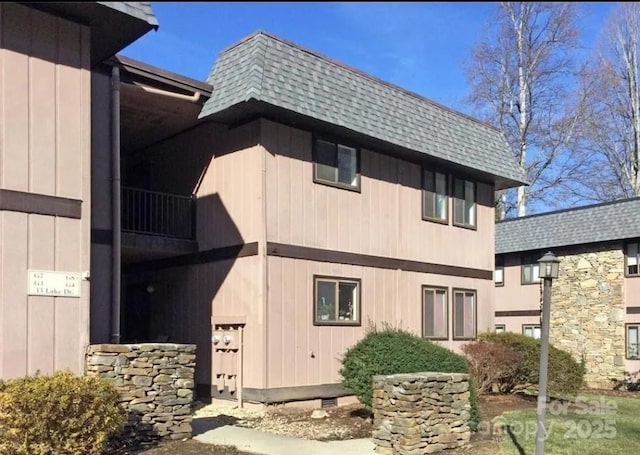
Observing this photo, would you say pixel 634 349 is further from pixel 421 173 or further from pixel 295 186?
pixel 295 186

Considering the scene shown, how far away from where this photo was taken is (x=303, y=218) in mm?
13414

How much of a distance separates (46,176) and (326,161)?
21.3 feet

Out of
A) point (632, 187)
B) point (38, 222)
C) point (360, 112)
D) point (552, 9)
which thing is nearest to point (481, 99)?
point (552, 9)

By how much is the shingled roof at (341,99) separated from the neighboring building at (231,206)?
1.9 inches

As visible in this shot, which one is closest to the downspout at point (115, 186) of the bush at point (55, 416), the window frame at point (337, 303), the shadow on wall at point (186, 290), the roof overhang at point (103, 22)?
the roof overhang at point (103, 22)

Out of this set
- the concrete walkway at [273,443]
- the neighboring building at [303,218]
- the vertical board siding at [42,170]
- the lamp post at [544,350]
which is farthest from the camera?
the neighboring building at [303,218]

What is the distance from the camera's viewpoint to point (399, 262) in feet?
51.2

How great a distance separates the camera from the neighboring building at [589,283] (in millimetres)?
22422

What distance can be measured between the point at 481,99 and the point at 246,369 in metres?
21.9

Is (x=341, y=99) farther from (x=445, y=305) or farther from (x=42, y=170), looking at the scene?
(x=42, y=170)

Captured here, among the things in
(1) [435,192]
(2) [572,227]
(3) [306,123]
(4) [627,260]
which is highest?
(3) [306,123]

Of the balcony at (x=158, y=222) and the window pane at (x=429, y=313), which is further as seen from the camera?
the window pane at (x=429, y=313)

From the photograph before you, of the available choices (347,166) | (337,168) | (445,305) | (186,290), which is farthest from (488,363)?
(186,290)

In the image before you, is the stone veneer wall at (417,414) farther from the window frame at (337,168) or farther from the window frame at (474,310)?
the window frame at (474,310)
